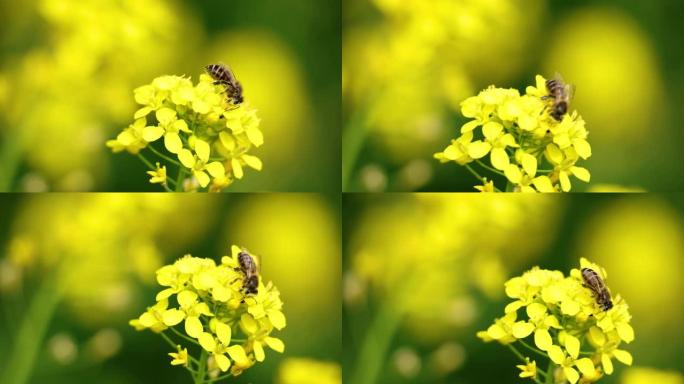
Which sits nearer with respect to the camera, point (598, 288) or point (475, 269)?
point (598, 288)

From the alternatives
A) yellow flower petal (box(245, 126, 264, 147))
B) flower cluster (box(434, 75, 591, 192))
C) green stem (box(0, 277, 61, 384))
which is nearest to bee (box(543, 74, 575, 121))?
flower cluster (box(434, 75, 591, 192))

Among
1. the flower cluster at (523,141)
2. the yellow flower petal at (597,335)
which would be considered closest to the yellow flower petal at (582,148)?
the flower cluster at (523,141)

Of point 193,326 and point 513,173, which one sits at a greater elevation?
point 513,173

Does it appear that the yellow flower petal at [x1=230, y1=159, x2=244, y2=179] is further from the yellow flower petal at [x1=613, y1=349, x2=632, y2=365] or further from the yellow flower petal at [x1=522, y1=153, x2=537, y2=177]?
the yellow flower petal at [x1=613, y1=349, x2=632, y2=365]

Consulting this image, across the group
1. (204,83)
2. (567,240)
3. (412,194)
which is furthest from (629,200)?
(204,83)

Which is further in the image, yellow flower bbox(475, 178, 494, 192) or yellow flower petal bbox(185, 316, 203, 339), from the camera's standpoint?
yellow flower bbox(475, 178, 494, 192)

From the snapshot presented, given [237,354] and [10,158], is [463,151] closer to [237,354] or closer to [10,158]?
[237,354]

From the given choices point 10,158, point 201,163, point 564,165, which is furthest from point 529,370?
point 10,158
